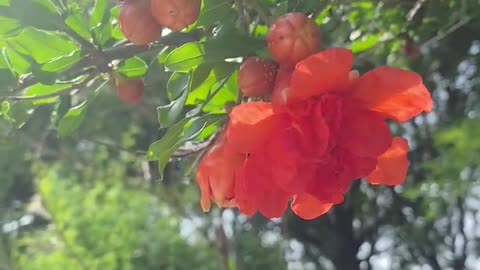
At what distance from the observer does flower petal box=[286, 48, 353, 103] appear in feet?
1.73

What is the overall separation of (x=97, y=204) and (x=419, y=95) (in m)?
3.26

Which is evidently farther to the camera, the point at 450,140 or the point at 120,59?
the point at 450,140

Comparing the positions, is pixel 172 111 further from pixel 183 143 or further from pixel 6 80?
pixel 6 80

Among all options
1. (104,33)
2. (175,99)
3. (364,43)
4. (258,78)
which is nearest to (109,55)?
(104,33)

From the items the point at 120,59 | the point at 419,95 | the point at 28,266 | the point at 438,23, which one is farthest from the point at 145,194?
the point at 419,95

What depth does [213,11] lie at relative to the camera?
68cm

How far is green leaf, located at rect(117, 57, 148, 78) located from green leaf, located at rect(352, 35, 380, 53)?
0.34m

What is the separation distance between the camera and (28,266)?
11.3ft

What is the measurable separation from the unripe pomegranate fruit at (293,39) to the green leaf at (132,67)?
0.89 ft

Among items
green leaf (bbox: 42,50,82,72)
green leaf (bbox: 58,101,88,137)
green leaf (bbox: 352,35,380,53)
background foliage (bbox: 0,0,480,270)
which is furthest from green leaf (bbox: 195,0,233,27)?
green leaf (bbox: 352,35,380,53)

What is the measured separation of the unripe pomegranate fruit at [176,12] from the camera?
603mm

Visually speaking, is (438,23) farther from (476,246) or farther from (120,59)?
(476,246)

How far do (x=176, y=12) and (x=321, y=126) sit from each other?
130 mm

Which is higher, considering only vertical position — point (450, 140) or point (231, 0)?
point (231, 0)
